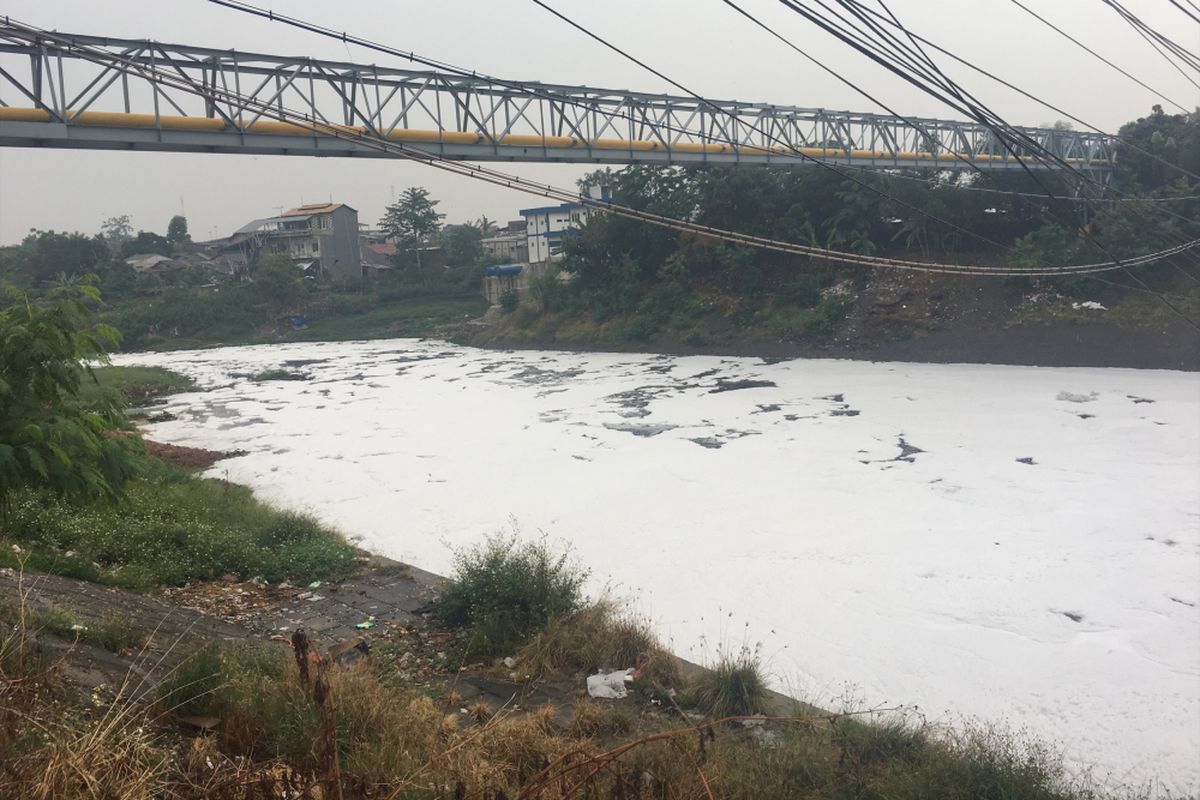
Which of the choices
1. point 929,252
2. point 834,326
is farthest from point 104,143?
point 929,252

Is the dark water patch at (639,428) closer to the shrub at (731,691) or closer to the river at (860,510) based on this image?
the river at (860,510)

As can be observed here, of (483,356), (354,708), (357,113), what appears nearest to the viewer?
(354,708)

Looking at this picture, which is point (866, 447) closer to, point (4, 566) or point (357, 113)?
point (357, 113)

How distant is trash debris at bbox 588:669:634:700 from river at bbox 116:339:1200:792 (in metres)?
0.91

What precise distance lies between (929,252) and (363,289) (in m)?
28.1

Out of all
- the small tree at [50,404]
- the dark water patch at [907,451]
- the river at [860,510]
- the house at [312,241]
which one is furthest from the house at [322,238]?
the small tree at [50,404]

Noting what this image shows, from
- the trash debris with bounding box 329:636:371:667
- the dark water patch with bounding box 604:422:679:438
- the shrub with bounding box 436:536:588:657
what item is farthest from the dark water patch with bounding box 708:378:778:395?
the trash debris with bounding box 329:636:371:667

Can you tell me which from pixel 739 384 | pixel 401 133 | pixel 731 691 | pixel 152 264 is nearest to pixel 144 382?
pixel 401 133

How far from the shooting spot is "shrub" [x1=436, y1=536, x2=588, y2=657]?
19.4ft

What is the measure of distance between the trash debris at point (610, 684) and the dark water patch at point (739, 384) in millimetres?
12345

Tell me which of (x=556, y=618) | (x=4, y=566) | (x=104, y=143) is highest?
(x=104, y=143)

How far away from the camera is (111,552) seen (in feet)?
22.4

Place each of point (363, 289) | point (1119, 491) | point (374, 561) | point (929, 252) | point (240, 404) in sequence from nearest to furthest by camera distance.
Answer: point (374, 561), point (1119, 491), point (240, 404), point (929, 252), point (363, 289)

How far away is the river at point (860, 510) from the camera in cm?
583
